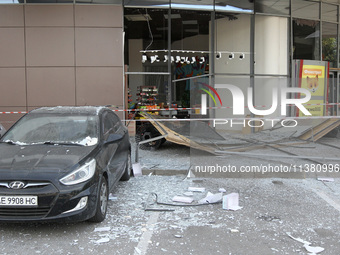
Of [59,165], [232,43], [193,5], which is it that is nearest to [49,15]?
[193,5]

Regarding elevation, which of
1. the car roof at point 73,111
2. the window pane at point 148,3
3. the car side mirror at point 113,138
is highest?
the window pane at point 148,3

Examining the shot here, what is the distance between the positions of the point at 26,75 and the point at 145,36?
5.82 m

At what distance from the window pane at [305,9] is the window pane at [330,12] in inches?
17.3

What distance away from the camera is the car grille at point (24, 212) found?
3.91 m

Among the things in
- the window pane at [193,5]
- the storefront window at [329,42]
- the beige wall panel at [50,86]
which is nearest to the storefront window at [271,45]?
the window pane at [193,5]

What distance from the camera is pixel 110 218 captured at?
4.73 metres

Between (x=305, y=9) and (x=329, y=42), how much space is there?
224 centimetres

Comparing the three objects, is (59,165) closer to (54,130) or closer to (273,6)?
(54,130)

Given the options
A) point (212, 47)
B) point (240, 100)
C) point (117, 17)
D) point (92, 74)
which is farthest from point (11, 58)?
point (240, 100)

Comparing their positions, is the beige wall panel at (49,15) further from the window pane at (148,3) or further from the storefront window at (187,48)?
the storefront window at (187,48)

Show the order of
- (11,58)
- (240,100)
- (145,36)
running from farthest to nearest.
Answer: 1. (145,36)
2. (11,58)
3. (240,100)

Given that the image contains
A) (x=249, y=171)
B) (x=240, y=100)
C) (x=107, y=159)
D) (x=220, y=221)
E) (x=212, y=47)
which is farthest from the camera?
(x=212, y=47)

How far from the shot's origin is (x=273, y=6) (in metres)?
13.4

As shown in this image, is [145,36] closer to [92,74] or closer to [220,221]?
[92,74]
